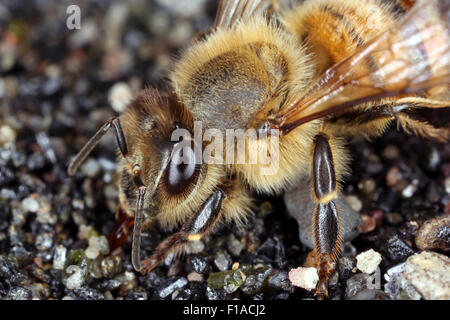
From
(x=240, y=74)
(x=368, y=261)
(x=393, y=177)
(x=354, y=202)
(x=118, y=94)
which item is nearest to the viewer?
(x=240, y=74)

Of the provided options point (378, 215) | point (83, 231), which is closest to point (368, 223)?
point (378, 215)

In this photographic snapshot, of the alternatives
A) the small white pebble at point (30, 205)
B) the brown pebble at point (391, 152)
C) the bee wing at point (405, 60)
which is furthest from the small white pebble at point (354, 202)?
the small white pebble at point (30, 205)

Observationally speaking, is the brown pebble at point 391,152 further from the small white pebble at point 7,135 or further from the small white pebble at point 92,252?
the small white pebble at point 7,135

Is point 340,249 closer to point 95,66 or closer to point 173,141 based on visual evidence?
point 173,141

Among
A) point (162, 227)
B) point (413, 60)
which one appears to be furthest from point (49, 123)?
point (413, 60)

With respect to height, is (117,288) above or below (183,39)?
below

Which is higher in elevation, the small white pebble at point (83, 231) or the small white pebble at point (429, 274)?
the small white pebble at point (83, 231)

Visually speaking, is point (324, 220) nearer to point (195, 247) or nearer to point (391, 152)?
point (195, 247)
